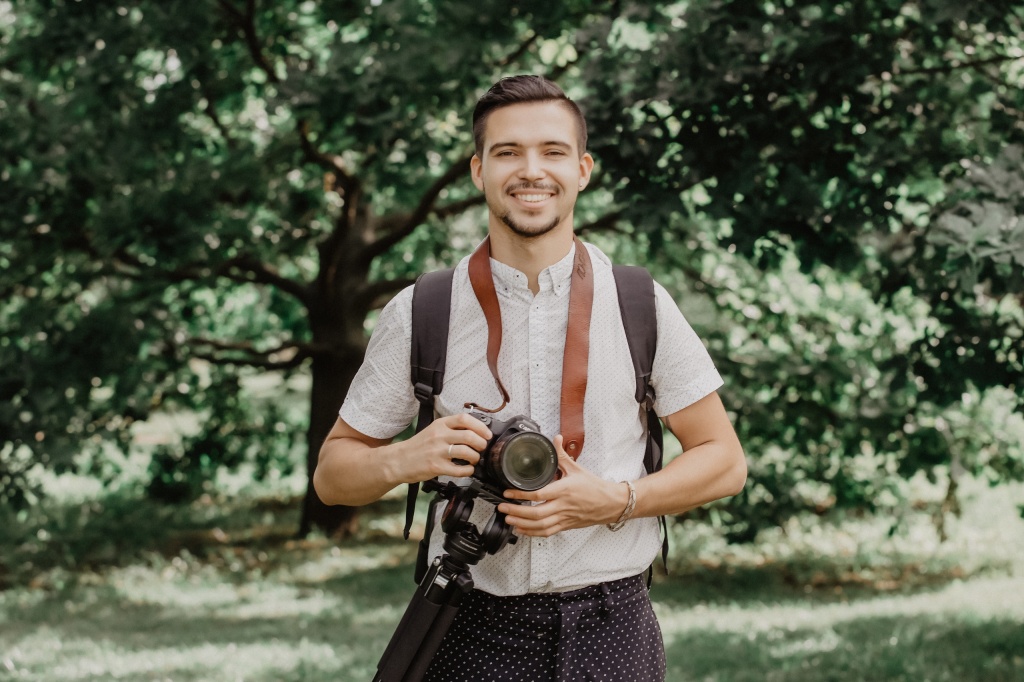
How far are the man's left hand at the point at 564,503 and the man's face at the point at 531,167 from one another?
48 centimetres

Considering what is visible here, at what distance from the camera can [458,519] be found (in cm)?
208

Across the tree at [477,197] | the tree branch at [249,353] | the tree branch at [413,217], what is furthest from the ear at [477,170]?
the tree branch at [249,353]

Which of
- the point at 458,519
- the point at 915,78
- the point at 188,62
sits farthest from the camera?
the point at 188,62

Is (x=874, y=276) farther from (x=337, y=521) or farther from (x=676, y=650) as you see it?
(x=337, y=521)

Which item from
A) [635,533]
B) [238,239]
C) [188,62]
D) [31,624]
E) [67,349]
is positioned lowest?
[31,624]

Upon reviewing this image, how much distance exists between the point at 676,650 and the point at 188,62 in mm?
4462

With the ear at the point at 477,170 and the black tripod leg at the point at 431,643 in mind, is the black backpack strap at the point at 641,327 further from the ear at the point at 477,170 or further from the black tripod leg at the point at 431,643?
the black tripod leg at the point at 431,643

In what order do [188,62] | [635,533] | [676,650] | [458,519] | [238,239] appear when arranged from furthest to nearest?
1. [238,239]
2. [188,62]
3. [676,650]
4. [635,533]
5. [458,519]

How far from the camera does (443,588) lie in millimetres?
2111

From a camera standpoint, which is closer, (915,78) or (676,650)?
(915,78)

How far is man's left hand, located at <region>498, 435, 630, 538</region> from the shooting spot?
2004mm

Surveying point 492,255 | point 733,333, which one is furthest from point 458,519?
point 733,333

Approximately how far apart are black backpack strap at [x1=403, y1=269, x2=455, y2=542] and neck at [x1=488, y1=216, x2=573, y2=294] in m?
0.14

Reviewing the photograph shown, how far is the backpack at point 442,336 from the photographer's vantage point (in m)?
2.23
